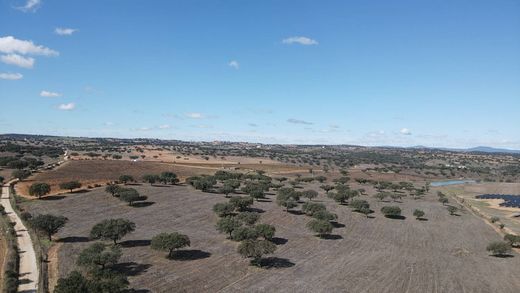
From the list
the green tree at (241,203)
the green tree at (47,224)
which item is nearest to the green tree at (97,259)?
the green tree at (47,224)

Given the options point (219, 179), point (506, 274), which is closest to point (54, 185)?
point (219, 179)

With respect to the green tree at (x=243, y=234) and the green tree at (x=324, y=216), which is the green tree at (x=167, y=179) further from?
the green tree at (x=243, y=234)

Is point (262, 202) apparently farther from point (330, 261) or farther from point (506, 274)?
point (506, 274)

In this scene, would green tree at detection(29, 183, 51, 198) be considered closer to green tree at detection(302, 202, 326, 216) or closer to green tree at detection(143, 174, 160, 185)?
green tree at detection(143, 174, 160, 185)

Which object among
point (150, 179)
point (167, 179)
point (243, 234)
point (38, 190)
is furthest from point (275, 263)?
point (167, 179)

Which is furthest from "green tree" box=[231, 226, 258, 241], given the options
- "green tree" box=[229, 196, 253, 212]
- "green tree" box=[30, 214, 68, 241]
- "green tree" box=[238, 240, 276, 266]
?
"green tree" box=[30, 214, 68, 241]
